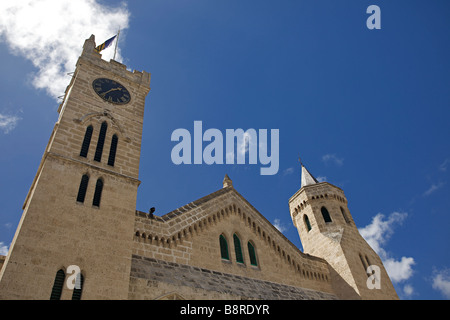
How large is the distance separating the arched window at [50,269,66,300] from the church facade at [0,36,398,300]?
0.04m

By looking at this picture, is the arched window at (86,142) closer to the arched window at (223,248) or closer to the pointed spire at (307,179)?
the arched window at (223,248)

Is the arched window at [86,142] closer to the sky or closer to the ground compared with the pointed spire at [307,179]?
closer to the ground

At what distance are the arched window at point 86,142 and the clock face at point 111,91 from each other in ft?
9.07

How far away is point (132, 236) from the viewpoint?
47.3ft

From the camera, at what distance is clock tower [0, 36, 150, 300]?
1162cm

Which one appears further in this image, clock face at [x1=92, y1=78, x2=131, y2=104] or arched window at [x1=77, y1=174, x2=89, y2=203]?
clock face at [x1=92, y1=78, x2=131, y2=104]

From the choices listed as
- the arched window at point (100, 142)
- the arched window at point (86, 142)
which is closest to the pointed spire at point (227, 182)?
the arched window at point (100, 142)

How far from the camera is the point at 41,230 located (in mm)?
12352

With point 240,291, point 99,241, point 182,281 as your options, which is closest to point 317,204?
point 240,291

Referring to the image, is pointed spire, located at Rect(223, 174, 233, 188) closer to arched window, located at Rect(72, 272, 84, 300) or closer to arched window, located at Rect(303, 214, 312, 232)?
→ arched window, located at Rect(303, 214, 312, 232)

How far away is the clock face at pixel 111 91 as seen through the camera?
64.1ft

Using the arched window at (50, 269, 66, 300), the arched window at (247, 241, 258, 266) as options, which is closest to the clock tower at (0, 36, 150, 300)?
the arched window at (50, 269, 66, 300)

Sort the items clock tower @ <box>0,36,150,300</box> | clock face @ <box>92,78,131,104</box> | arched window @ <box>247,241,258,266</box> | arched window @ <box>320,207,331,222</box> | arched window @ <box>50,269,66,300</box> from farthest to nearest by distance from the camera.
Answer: arched window @ <box>320,207,331,222</box> < clock face @ <box>92,78,131,104</box> < arched window @ <box>247,241,258,266</box> < clock tower @ <box>0,36,150,300</box> < arched window @ <box>50,269,66,300</box>

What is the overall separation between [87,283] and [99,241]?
176 cm
